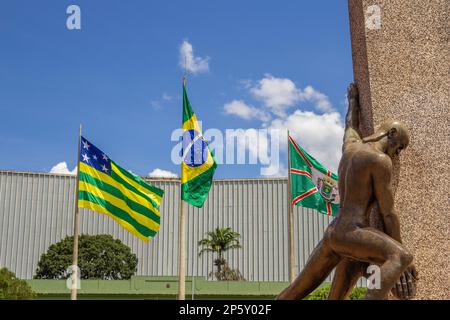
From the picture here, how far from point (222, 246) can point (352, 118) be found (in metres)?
59.2

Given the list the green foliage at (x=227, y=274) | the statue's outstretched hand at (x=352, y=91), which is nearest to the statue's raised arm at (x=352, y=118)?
the statue's outstretched hand at (x=352, y=91)

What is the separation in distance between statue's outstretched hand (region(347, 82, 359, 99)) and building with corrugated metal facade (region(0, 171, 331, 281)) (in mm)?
58852

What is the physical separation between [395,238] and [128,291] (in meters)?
50.2

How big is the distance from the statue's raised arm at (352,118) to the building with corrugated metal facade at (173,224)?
58.9m

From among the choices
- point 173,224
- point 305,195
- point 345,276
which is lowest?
point 345,276

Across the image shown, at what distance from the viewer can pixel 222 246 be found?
64.7 meters

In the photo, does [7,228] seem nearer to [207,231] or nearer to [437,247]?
[207,231]

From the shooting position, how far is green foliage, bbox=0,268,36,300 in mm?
→ 14797

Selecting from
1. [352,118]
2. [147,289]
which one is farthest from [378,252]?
[147,289]

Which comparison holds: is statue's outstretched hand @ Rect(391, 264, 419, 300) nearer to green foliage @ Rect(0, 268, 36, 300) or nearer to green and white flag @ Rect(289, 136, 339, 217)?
green and white flag @ Rect(289, 136, 339, 217)

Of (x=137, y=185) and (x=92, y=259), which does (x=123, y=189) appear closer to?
(x=137, y=185)

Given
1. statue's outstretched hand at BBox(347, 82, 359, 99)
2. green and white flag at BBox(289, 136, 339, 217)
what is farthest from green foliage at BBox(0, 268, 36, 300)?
statue's outstretched hand at BBox(347, 82, 359, 99)
